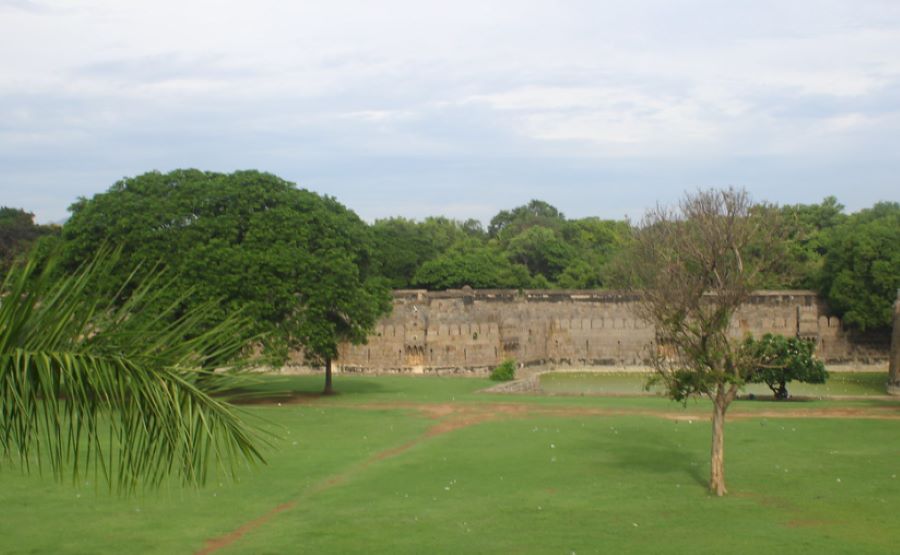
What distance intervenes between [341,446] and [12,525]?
6762mm

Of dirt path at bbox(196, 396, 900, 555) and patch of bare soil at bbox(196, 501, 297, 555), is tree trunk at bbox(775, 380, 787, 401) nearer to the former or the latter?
dirt path at bbox(196, 396, 900, 555)

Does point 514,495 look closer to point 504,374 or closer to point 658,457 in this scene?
point 658,457

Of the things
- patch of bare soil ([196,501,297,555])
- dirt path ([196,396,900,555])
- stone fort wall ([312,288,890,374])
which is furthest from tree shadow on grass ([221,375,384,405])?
patch of bare soil ([196,501,297,555])

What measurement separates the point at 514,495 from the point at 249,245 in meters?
13.6

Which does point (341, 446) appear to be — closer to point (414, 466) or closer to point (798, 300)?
point (414, 466)

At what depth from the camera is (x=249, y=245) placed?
84.4 ft

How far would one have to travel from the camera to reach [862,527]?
12.1m

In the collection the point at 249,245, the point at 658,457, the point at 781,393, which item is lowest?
the point at 658,457

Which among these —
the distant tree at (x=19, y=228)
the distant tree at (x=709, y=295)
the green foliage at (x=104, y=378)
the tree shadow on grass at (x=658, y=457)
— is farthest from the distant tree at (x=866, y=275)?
the green foliage at (x=104, y=378)

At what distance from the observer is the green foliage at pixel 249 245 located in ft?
81.1

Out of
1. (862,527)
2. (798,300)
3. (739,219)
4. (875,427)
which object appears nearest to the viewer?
(862,527)

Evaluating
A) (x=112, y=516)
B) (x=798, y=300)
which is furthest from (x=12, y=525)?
(x=798, y=300)

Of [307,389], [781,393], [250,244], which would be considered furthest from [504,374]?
[250,244]

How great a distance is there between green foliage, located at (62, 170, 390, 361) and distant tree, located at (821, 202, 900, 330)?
22.5m
